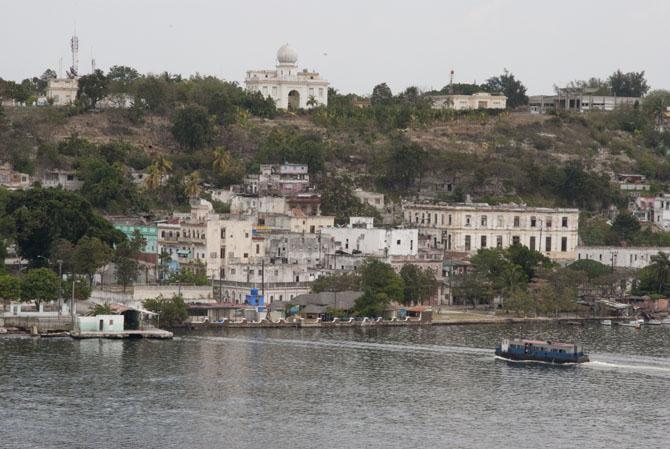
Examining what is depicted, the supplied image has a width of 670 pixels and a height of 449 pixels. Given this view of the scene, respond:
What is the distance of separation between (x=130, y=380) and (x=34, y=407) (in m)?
5.50

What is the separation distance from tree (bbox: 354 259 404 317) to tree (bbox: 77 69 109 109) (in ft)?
119

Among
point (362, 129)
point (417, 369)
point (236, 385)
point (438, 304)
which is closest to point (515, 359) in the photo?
point (417, 369)

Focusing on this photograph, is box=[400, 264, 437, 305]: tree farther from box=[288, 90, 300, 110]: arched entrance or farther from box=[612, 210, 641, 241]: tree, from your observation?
box=[288, 90, 300, 110]: arched entrance

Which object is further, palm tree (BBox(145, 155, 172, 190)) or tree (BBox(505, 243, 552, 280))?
palm tree (BBox(145, 155, 172, 190))

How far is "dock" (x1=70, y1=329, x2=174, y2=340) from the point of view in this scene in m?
68.0

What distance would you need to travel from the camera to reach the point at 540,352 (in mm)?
64938

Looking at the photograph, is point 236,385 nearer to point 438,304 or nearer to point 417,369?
point 417,369

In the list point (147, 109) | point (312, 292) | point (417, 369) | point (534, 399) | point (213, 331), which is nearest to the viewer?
point (534, 399)

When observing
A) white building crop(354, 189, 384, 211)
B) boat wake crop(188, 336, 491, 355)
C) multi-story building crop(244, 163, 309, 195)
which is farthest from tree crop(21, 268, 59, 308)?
white building crop(354, 189, 384, 211)

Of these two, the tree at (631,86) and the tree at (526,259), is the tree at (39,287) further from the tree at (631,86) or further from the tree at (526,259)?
the tree at (631,86)

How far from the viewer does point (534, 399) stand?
2244 inches

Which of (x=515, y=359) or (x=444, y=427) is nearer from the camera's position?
(x=444, y=427)

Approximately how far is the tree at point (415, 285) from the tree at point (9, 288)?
16.3m

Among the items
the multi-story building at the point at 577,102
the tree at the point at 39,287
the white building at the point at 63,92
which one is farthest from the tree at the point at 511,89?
the tree at the point at 39,287
